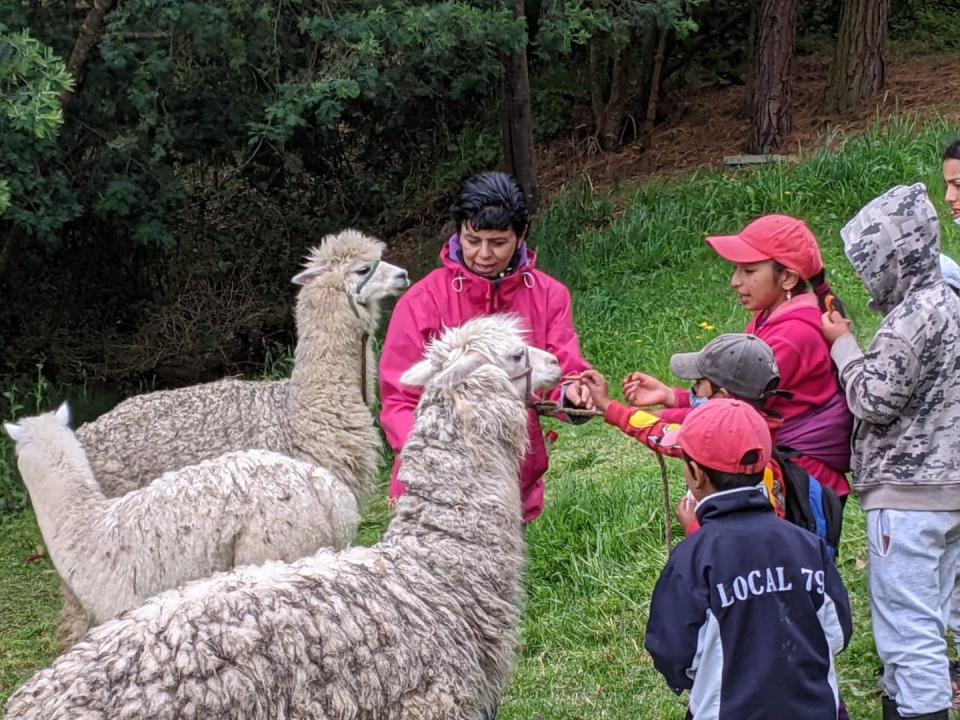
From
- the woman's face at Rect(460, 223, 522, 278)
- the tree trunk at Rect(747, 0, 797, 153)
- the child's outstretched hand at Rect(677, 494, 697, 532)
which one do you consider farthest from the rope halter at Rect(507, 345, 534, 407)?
the tree trunk at Rect(747, 0, 797, 153)

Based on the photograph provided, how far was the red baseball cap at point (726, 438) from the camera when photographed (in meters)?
2.39

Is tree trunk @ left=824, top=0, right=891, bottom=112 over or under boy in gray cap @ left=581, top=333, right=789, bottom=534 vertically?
over

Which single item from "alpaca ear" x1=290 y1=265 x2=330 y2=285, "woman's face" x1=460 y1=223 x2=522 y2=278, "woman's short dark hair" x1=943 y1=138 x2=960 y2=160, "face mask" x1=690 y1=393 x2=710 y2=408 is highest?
"woman's short dark hair" x1=943 y1=138 x2=960 y2=160

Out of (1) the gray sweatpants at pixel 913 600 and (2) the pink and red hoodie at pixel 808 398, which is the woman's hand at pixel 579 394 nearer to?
(2) the pink and red hoodie at pixel 808 398

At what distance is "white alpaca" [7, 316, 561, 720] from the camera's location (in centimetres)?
225

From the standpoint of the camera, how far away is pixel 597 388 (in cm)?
306

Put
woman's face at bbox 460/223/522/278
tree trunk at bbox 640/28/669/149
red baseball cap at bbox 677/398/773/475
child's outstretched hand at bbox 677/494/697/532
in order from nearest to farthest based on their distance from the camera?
red baseball cap at bbox 677/398/773/475
child's outstretched hand at bbox 677/494/697/532
woman's face at bbox 460/223/522/278
tree trunk at bbox 640/28/669/149

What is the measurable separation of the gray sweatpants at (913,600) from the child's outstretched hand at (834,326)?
0.51m

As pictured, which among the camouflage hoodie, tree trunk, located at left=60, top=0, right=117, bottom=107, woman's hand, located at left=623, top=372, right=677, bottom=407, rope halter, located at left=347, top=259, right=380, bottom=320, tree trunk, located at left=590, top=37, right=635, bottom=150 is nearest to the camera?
the camouflage hoodie

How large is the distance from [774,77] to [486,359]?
321 inches

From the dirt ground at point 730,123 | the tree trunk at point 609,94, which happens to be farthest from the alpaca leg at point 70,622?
the tree trunk at point 609,94

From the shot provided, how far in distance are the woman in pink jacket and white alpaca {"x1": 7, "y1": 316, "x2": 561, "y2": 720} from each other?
244mm

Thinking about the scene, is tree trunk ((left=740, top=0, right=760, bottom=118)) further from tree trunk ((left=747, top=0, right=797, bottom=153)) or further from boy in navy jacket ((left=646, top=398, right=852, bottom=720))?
boy in navy jacket ((left=646, top=398, right=852, bottom=720))

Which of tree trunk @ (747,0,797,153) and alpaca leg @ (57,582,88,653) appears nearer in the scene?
alpaca leg @ (57,582,88,653)
